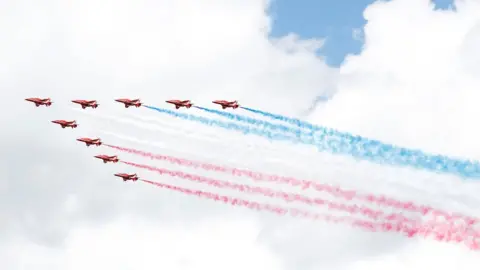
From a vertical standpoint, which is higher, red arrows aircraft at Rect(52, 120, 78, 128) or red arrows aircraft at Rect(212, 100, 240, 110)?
red arrows aircraft at Rect(212, 100, 240, 110)

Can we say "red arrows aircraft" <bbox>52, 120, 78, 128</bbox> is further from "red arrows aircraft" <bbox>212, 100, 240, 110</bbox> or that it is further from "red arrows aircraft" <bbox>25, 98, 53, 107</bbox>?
"red arrows aircraft" <bbox>212, 100, 240, 110</bbox>

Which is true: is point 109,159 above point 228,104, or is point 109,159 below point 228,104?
below

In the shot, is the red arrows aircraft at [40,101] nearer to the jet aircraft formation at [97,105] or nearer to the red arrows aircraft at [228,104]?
the jet aircraft formation at [97,105]

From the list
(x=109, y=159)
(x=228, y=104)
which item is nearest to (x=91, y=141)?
(x=109, y=159)

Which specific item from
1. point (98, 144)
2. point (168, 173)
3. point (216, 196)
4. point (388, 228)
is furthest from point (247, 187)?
point (98, 144)

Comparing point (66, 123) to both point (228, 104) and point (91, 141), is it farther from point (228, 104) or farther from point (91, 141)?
point (228, 104)

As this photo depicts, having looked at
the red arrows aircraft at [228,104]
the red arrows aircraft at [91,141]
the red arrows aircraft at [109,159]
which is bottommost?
the red arrows aircraft at [109,159]

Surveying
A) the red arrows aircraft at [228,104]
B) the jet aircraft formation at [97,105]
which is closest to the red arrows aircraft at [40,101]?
the jet aircraft formation at [97,105]

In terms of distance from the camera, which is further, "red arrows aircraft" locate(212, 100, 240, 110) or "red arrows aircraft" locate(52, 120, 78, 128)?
"red arrows aircraft" locate(52, 120, 78, 128)

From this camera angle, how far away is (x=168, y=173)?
159 m

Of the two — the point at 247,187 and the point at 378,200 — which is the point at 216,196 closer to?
the point at 247,187

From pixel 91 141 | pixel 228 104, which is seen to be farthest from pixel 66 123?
pixel 228 104

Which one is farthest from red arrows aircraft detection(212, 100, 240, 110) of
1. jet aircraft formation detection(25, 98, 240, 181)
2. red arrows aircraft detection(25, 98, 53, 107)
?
red arrows aircraft detection(25, 98, 53, 107)

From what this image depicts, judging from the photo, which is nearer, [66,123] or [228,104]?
[228,104]
